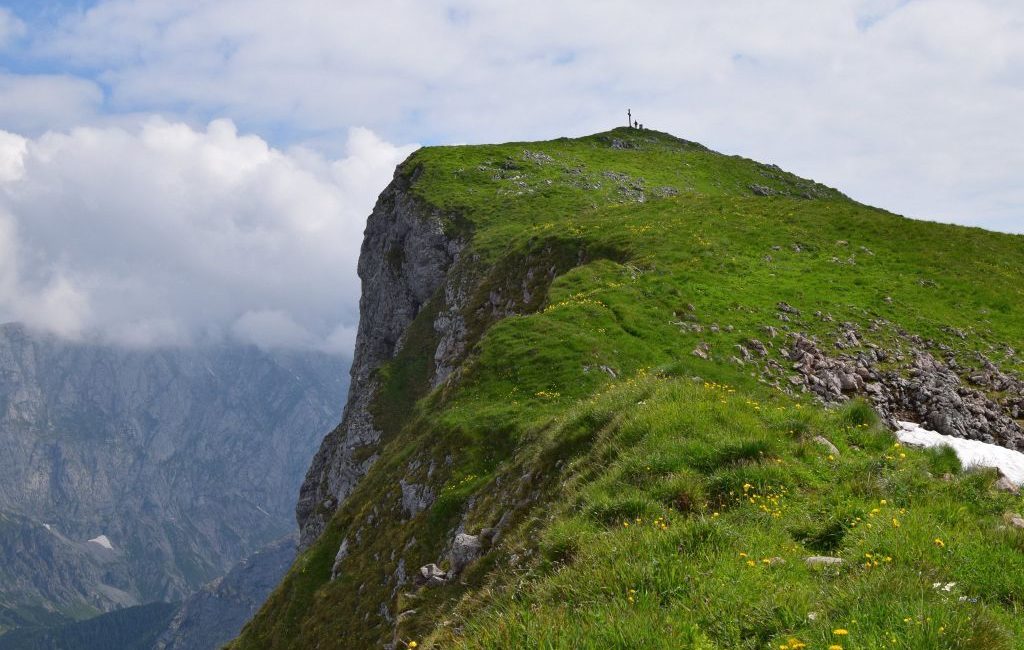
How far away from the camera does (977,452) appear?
19797mm

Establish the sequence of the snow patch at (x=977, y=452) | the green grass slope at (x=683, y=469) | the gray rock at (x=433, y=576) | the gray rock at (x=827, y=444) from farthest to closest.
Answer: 1. the gray rock at (x=433, y=576)
2. the snow patch at (x=977, y=452)
3. the gray rock at (x=827, y=444)
4. the green grass slope at (x=683, y=469)

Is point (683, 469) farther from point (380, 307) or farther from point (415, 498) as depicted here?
point (380, 307)

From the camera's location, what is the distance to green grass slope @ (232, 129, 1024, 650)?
7.97 metres

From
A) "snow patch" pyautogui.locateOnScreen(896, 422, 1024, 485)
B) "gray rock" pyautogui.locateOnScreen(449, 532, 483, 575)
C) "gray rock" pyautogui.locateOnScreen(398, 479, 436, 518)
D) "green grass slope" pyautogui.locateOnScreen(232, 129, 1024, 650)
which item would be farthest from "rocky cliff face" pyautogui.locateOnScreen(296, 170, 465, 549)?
"gray rock" pyautogui.locateOnScreen(449, 532, 483, 575)

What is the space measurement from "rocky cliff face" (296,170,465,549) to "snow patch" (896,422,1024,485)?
4893 cm

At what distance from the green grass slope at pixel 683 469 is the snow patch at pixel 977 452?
11.6 ft

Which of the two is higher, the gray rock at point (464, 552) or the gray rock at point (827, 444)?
the gray rock at point (827, 444)

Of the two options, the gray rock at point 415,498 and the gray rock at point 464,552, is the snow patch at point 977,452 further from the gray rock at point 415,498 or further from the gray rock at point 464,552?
the gray rock at point 415,498

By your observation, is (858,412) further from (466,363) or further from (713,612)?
(466,363)

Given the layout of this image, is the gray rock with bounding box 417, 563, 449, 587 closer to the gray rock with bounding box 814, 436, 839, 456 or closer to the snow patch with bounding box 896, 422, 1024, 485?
the gray rock with bounding box 814, 436, 839, 456

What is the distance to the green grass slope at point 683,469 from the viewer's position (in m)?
7.97

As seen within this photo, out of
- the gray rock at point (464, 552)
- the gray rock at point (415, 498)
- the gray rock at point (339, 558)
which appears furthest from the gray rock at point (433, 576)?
the gray rock at point (339, 558)

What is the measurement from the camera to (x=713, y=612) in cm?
795

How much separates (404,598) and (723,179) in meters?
86.9
